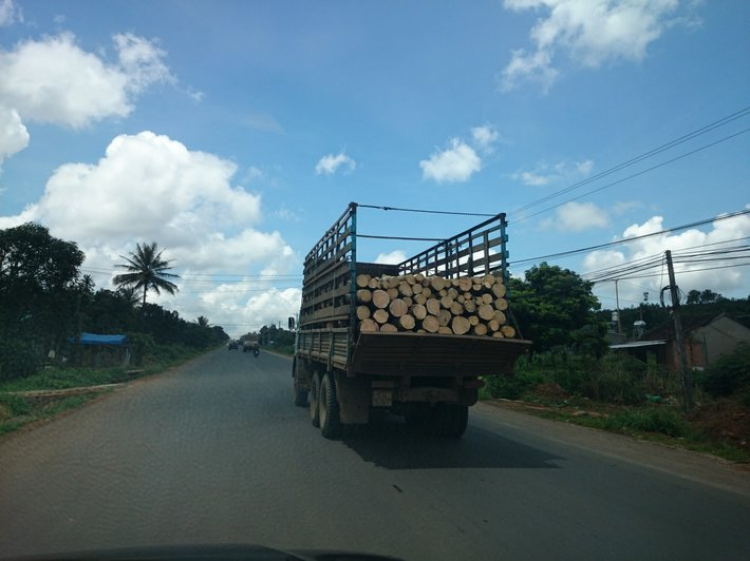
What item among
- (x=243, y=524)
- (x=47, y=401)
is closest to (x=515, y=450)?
(x=243, y=524)

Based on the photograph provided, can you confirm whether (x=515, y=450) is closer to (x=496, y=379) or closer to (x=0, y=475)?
(x=0, y=475)

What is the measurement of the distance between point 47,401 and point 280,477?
12.9m

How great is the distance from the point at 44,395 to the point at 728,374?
65.1ft

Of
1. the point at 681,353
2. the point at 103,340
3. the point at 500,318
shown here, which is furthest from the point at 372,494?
the point at 103,340

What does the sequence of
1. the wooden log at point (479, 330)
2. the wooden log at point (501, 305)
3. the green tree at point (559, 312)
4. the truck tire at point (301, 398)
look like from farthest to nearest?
the green tree at point (559, 312) < the truck tire at point (301, 398) < the wooden log at point (501, 305) < the wooden log at point (479, 330)

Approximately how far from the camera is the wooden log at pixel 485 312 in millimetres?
8266

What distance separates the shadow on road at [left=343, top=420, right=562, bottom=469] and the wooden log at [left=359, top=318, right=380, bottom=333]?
180 cm

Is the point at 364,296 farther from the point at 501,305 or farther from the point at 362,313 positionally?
the point at 501,305

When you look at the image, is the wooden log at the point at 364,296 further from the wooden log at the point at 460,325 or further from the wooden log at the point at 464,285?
the wooden log at the point at 464,285

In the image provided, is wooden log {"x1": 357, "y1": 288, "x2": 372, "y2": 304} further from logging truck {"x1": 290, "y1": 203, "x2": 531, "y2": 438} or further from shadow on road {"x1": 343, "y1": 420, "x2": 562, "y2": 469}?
shadow on road {"x1": 343, "y1": 420, "x2": 562, "y2": 469}

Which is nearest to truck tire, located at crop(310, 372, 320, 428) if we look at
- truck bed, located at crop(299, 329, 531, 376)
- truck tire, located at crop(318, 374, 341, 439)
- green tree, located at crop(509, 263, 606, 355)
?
truck tire, located at crop(318, 374, 341, 439)

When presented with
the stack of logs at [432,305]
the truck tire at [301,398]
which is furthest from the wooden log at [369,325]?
the truck tire at [301,398]

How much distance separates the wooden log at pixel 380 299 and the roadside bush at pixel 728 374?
35.2ft

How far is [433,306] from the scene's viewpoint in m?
8.06
